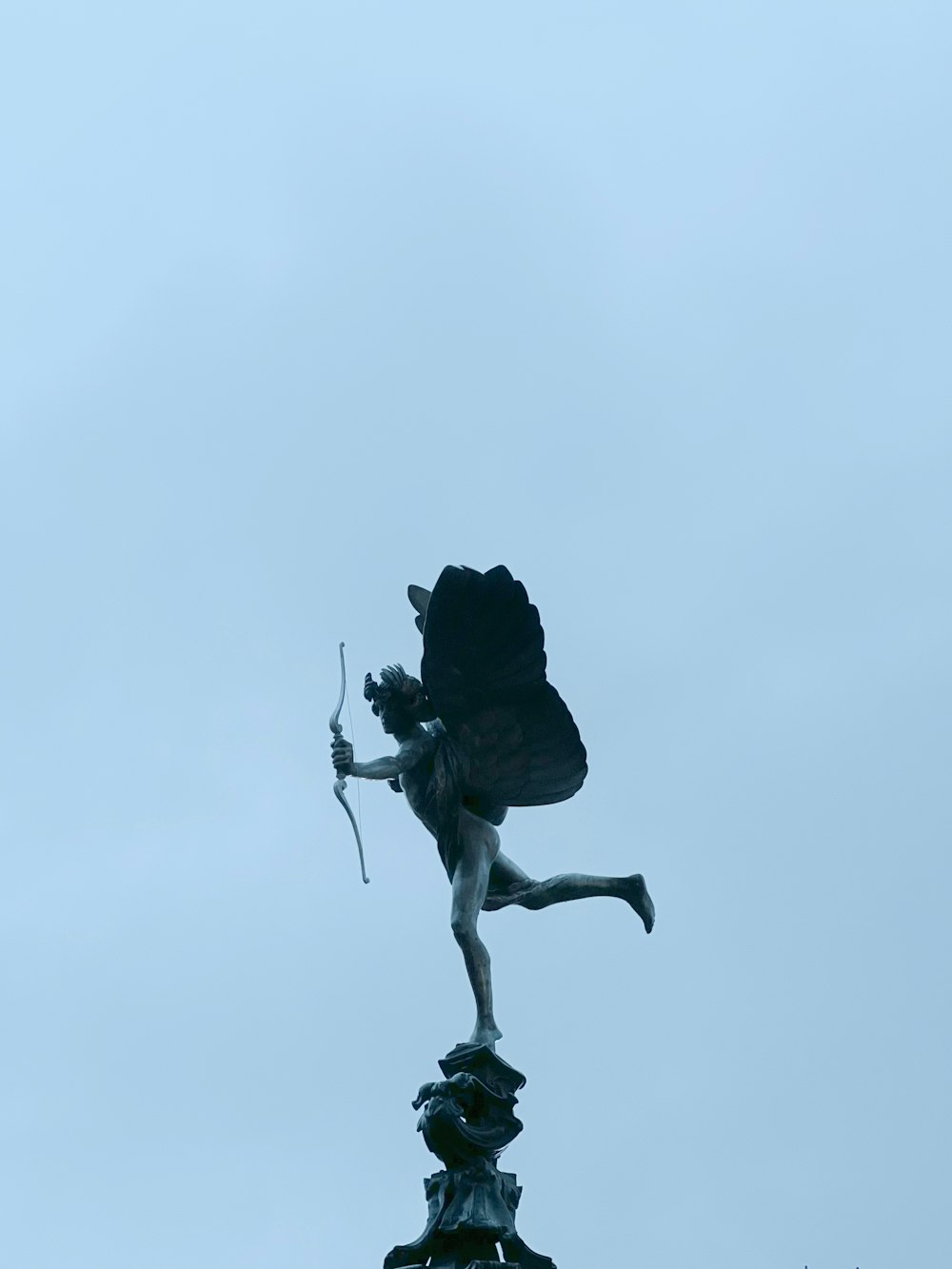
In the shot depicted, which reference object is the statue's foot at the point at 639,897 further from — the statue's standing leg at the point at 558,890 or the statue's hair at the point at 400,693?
the statue's hair at the point at 400,693

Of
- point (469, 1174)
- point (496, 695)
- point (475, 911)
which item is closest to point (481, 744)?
point (496, 695)

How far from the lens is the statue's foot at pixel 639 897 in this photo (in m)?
15.6

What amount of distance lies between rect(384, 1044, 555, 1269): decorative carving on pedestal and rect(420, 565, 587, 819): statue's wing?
2.00 m

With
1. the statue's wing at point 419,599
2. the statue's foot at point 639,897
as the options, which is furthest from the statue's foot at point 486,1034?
the statue's wing at point 419,599

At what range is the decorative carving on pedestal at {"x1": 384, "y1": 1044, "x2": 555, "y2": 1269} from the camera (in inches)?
559

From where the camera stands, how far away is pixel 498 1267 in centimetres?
1401

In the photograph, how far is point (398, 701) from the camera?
51.3ft

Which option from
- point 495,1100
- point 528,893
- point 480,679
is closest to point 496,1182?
point 495,1100

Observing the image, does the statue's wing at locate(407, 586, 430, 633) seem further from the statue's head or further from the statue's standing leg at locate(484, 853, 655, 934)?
the statue's standing leg at locate(484, 853, 655, 934)

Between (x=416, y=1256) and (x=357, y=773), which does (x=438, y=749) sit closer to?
(x=357, y=773)

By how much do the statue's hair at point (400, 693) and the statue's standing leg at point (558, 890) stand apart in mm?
1216

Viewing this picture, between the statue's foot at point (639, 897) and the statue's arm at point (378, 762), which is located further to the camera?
the statue's foot at point (639, 897)

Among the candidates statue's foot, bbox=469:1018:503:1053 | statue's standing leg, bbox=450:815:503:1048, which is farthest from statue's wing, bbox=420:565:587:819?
statue's foot, bbox=469:1018:503:1053

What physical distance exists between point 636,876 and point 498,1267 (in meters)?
3.05
